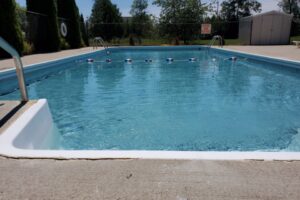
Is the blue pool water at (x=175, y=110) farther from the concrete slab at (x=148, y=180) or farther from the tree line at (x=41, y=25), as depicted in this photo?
the tree line at (x=41, y=25)

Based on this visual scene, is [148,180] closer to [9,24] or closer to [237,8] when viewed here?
[9,24]

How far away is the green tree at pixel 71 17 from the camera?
1675 cm

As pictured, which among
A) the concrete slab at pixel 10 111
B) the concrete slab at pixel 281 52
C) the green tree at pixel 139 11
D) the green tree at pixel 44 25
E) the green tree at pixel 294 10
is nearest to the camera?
the concrete slab at pixel 10 111

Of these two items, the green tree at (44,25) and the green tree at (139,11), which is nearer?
the green tree at (44,25)

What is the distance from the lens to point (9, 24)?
9.91m

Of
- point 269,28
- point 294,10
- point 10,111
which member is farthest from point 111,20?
point 294,10

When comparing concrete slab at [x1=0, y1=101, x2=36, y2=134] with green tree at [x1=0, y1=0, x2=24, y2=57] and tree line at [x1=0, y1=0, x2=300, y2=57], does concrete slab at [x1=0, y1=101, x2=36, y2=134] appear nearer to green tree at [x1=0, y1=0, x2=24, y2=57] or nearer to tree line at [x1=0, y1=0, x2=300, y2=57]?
green tree at [x1=0, y1=0, x2=24, y2=57]

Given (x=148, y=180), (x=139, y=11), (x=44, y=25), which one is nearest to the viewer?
(x=148, y=180)

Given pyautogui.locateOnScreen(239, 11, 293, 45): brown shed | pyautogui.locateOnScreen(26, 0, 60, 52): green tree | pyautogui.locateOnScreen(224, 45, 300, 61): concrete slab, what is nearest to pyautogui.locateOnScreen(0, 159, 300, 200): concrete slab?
pyautogui.locateOnScreen(224, 45, 300, 61): concrete slab

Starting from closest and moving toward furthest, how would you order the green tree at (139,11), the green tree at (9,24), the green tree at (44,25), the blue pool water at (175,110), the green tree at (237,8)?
the blue pool water at (175,110) < the green tree at (9,24) < the green tree at (44,25) < the green tree at (139,11) < the green tree at (237,8)

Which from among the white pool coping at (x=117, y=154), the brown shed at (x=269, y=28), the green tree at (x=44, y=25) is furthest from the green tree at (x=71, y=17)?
the white pool coping at (x=117, y=154)

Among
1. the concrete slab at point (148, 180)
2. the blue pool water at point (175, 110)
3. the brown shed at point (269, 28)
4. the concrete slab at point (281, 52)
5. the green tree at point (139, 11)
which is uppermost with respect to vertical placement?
the green tree at point (139, 11)

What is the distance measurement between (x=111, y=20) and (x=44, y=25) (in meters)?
15.4

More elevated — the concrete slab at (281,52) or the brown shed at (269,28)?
the brown shed at (269,28)
